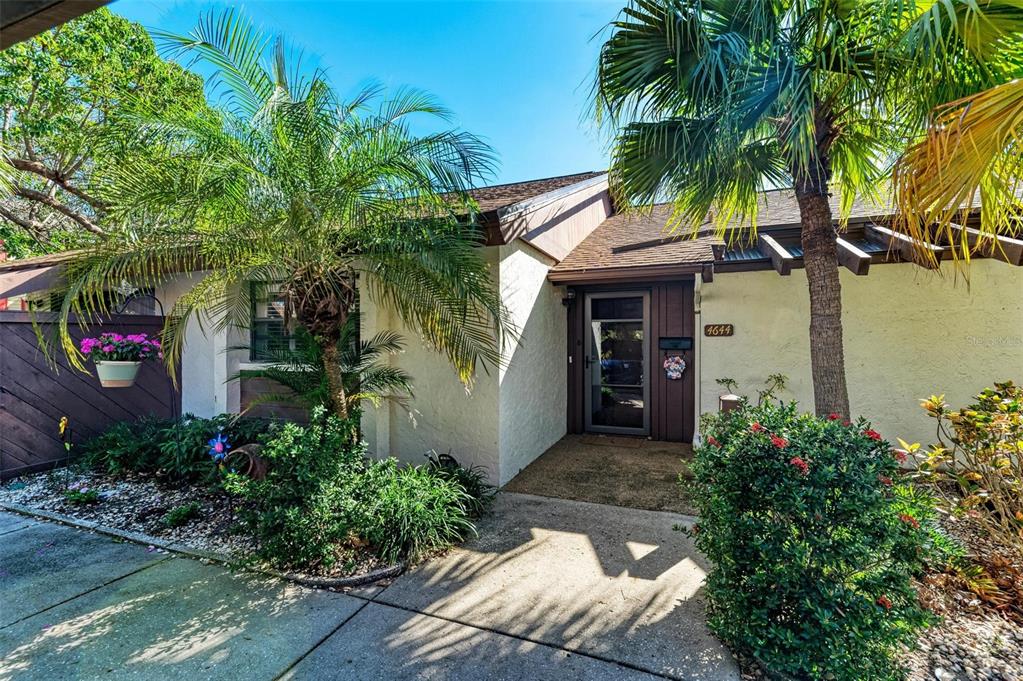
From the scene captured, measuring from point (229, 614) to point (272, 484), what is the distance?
1002mm

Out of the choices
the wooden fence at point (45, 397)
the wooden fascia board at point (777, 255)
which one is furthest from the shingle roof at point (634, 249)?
the wooden fence at point (45, 397)

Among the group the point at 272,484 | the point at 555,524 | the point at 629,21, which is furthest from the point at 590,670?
the point at 629,21

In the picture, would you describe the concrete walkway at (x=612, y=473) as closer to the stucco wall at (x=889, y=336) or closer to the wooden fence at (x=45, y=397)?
the stucco wall at (x=889, y=336)

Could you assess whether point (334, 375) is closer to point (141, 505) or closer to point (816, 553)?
point (141, 505)

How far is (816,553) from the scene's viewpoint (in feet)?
8.38

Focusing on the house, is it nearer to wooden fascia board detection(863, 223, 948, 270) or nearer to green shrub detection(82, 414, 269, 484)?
wooden fascia board detection(863, 223, 948, 270)

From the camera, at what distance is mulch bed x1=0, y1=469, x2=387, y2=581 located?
14.0 feet

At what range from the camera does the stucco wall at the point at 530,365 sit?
6.20 meters

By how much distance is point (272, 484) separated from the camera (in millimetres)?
4074

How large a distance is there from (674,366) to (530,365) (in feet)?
9.14

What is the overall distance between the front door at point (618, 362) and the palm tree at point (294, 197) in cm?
415

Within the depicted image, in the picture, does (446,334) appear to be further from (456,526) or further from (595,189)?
(595,189)

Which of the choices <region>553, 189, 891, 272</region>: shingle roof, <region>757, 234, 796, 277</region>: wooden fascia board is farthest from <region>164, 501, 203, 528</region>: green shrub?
<region>757, 234, 796, 277</region>: wooden fascia board

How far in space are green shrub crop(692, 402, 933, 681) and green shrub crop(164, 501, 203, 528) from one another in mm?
5249
